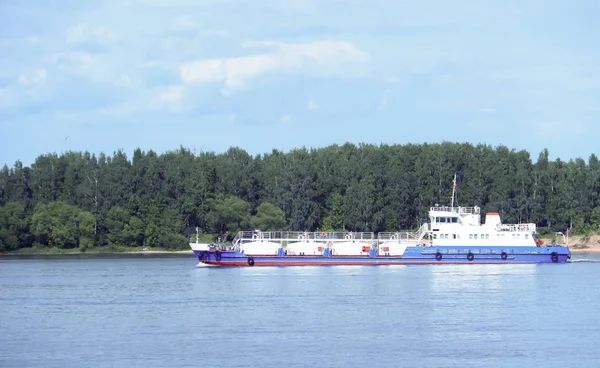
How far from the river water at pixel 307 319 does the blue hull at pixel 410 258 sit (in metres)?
6.30

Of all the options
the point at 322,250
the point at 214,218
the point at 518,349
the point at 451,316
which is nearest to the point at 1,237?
the point at 214,218

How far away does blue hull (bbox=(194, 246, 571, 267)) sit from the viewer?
358 feet

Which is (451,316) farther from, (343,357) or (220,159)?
(220,159)

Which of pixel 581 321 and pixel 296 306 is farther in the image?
pixel 296 306

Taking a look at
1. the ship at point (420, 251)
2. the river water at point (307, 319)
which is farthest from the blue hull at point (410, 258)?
the river water at point (307, 319)

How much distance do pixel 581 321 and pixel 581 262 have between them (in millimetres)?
60771

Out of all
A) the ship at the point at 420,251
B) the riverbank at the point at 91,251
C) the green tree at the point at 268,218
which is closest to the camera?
the ship at the point at 420,251

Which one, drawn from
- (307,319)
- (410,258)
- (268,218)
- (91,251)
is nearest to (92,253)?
(91,251)

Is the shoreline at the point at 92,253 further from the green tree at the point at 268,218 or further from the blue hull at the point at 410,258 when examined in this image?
the blue hull at the point at 410,258

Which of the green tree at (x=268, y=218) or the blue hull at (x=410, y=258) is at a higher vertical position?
the green tree at (x=268, y=218)

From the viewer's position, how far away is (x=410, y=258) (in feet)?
360

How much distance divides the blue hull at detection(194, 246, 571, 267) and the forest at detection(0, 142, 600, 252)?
45.8 meters

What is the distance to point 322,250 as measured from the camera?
110 metres

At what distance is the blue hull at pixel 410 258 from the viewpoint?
109 meters
